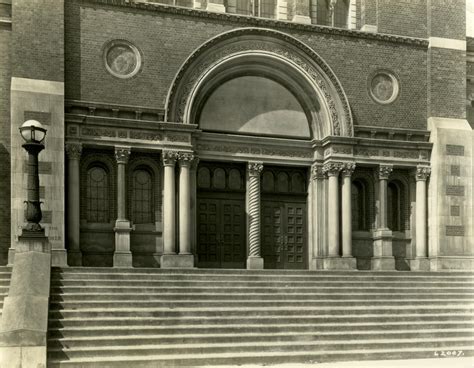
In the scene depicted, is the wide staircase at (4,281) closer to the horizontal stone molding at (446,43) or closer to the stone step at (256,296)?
the stone step at (256,296)

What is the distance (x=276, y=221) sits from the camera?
20.9 meters

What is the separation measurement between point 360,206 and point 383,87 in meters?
4.05

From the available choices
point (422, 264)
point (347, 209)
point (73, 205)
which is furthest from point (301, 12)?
point (73, 205)

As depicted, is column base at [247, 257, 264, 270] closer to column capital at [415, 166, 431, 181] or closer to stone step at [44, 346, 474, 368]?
column capital at [415, 166, 431, 181]

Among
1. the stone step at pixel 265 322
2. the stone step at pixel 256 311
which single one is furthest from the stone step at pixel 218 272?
the stone step at pixel 265 322

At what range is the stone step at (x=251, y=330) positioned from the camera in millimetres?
12516

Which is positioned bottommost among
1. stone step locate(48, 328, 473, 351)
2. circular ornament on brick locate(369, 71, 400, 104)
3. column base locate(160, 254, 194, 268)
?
stone step locate(48, 328, 473, 351)

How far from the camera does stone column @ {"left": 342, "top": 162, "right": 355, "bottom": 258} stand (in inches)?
791

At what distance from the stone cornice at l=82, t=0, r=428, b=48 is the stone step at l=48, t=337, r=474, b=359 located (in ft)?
34.6

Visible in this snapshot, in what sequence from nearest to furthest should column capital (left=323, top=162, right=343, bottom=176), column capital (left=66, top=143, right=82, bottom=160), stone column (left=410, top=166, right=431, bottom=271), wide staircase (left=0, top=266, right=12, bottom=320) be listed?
1. wide staircase (left=0, top=266, right=12, bottom=320)
2. column capital (left=66, top=143, right=82, bottom=160)
3. column capital (left=323, top=162, right=343, bottom=176)
4. stone column (left=410, top=166, right=431, bottom=271)

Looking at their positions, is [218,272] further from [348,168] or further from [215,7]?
[215,7]

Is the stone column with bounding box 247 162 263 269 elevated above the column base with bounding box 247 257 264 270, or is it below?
Result: above

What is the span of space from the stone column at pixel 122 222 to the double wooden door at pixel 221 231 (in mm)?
2544

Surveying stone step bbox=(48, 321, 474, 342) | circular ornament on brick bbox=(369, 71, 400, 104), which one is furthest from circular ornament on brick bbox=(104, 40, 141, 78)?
stone step bbox=(48, 321, 474, 342)
